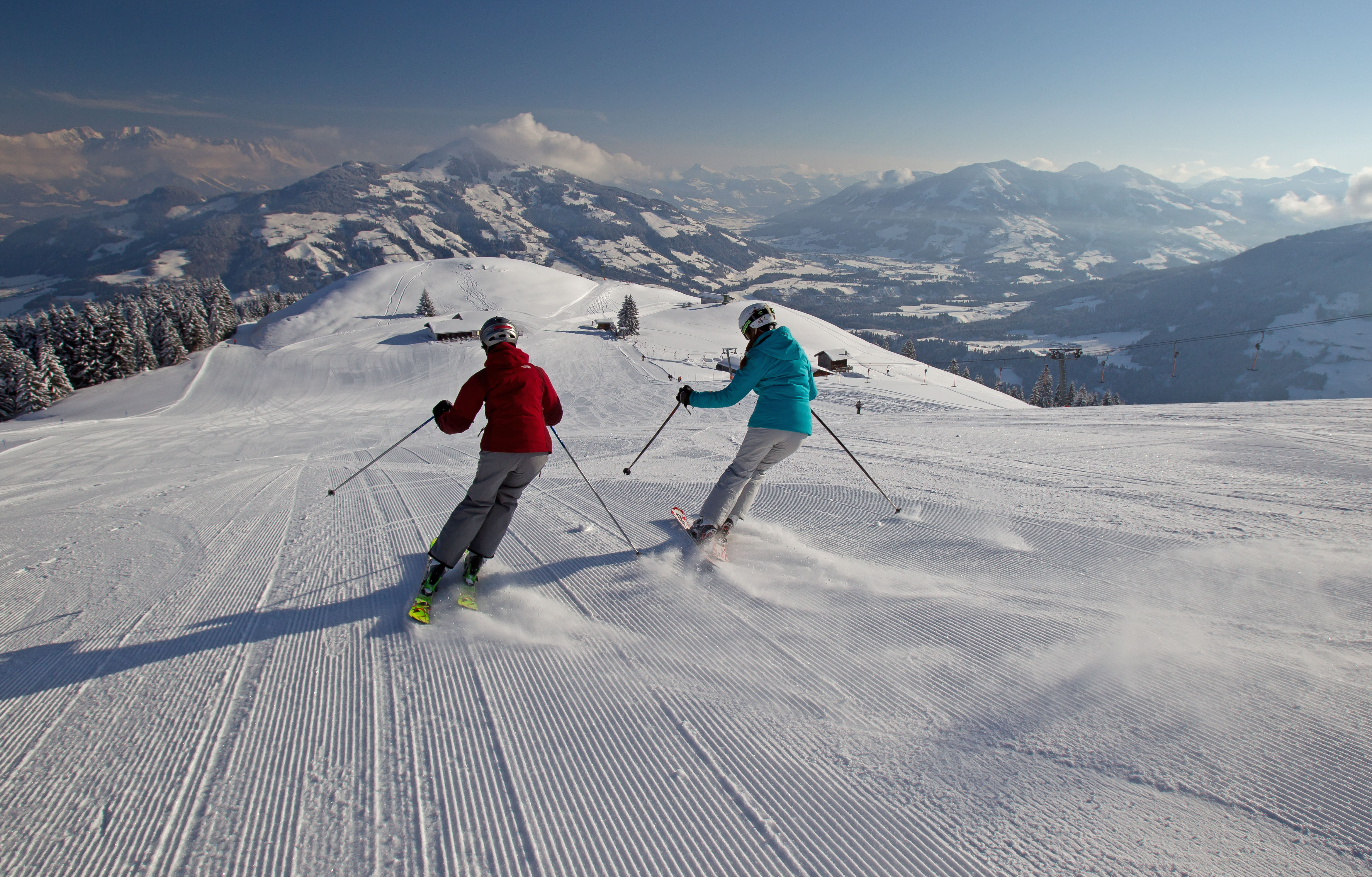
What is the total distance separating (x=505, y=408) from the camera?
373 centimetres

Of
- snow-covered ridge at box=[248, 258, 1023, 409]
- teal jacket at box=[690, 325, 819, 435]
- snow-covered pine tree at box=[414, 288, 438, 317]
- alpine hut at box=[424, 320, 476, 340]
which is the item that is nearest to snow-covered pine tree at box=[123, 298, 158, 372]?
snow-covered ridge at box=[248, 258, 1023, 409]

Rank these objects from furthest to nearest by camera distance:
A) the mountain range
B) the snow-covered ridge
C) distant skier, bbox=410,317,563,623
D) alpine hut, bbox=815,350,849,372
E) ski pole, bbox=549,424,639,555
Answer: the mountain range < alpine hut, bbox=815,350,849,372 < the snow-covered ridge < ski pole, bbox=549,424,639,555 < distant skier, bbox=410,317,563,623

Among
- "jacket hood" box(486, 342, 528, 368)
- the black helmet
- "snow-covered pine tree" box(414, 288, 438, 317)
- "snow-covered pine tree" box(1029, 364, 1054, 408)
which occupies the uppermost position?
"snow-covered pine tree" box(414, 288, 438, 317)

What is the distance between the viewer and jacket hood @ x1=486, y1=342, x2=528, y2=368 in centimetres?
382

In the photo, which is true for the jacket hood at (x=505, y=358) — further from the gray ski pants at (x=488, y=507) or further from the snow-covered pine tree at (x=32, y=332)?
the snow-covered pine tree at (x=32, y=332)

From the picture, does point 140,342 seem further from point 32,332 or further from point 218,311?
point 218,311

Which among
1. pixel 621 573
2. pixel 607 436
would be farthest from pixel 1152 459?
pixel 607 436

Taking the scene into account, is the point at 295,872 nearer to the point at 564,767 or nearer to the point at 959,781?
the point at 564,767

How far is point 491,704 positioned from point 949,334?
197252mm

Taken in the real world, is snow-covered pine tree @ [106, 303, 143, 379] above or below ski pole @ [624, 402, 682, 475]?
above

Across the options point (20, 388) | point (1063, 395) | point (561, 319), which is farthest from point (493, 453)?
point (561, 319)

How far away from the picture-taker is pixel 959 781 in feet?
7.07

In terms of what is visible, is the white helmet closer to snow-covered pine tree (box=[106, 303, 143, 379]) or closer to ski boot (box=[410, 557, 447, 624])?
ski boot (box=[410, 557, 447, 624])

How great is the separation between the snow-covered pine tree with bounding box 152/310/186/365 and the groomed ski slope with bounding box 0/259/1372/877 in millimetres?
55402
